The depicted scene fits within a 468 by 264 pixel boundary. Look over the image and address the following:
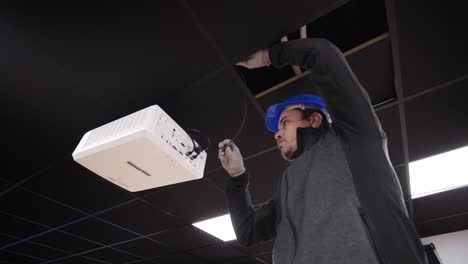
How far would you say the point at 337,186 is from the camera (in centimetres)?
76

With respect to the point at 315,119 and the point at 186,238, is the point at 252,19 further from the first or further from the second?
the point at 186,238

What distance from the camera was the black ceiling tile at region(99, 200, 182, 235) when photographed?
9.32 feet

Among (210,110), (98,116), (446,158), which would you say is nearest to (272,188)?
(210,110)

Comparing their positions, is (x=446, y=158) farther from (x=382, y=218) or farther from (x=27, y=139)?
(x=27, y=139)

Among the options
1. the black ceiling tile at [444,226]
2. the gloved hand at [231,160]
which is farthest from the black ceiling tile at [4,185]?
the black ceiling tile at [444,226]

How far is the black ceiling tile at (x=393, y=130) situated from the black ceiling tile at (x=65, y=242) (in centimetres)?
358

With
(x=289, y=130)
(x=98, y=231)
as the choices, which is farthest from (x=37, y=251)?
(x=289, y=130)

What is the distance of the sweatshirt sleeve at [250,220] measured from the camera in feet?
3.60

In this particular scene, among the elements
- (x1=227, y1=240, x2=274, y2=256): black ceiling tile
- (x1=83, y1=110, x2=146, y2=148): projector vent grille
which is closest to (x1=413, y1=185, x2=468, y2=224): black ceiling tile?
(x1=227, y1=240, x2=274, y2=256): black ceiling tile

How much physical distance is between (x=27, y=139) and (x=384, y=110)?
7.77 feet

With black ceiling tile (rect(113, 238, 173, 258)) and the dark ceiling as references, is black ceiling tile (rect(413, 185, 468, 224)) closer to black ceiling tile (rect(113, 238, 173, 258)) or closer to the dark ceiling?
the dark ceiling

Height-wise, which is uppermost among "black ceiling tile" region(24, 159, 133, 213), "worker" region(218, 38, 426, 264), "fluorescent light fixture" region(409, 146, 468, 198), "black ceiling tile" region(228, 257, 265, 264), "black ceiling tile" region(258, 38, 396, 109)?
"fluorescent light fixture" region(409, 146, 468, 198)

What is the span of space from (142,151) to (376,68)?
1266 mm

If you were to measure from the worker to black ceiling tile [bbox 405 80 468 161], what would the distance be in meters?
1.03
